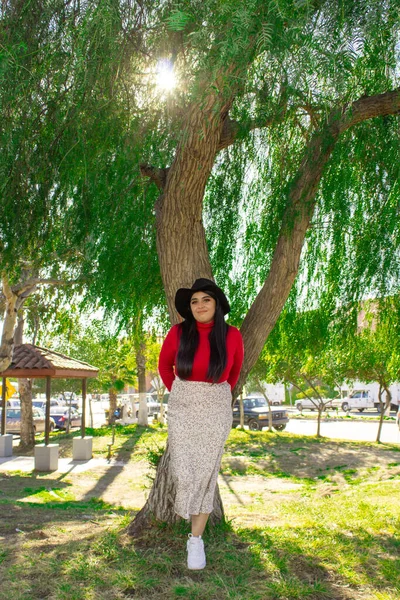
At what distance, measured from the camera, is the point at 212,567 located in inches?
146

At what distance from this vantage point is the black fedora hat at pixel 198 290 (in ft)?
12.9

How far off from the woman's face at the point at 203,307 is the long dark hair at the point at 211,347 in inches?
1.1

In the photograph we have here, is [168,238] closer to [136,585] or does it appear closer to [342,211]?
[342,211]

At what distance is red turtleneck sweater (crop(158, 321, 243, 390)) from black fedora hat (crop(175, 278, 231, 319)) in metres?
0.18

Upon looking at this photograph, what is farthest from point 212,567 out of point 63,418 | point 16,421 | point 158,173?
point 63,418

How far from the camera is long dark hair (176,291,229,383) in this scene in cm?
370

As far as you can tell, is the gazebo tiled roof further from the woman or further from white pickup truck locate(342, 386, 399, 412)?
white pickup truck locate(342, 386, 399, 412)

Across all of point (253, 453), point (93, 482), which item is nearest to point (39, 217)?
point (93, 482)

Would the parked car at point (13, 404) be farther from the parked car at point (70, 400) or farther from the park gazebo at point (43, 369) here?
the park gazebo at point (43, 369)

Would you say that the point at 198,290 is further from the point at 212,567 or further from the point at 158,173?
the point at 212,567

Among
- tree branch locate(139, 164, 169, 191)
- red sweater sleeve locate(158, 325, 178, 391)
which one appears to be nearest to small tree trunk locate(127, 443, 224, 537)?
red sweater sleeve locate(158, 325, 178, 391)

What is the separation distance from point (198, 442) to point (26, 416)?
640 inches

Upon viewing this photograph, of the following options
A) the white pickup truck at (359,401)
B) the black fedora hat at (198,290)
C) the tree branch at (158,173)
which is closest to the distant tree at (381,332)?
the black fedora hat at (198,290)

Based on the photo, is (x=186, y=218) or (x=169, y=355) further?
(x=186, y=218)
